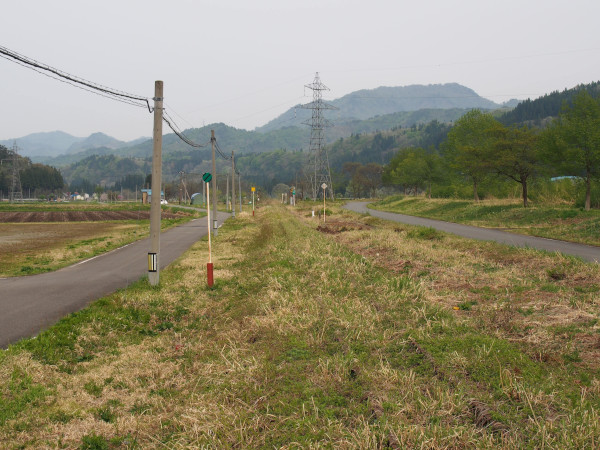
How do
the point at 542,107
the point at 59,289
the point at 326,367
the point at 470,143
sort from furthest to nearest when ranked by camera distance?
the point at 542,107 → the point at 470,143 → the point at 59,289 → the point at 326,367

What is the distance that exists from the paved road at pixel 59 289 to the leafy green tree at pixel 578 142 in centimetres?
2618

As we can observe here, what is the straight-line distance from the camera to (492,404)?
4578mm

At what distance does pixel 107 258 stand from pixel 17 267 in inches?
143

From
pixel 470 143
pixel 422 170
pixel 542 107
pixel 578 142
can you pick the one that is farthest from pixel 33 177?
pixel 542 107

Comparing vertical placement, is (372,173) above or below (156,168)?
above

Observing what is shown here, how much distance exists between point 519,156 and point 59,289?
109 feet

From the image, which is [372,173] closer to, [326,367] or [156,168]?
[156,168]

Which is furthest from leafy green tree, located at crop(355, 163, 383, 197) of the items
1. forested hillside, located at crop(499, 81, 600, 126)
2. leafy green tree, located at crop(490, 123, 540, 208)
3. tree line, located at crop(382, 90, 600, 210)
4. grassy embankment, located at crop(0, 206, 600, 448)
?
grassy embankment, located at crop(0, 206, 600, 448)

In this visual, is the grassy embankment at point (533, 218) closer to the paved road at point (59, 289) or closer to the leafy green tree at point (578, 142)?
the leafy green tree at point (578, 142)

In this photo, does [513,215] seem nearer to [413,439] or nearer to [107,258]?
[107,258]

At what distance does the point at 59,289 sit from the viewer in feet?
43.3

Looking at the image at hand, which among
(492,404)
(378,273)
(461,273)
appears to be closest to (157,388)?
(492,404)

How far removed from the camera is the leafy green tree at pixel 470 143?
41812mm

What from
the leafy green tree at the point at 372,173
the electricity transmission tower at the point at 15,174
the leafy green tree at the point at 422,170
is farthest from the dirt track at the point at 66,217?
the leafy green tree at the point at 372,173
